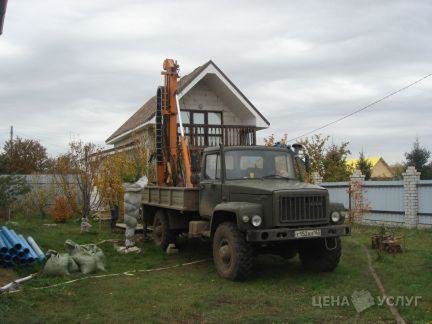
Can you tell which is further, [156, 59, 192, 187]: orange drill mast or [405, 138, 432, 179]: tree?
[405, 138, 432, 179]: tree

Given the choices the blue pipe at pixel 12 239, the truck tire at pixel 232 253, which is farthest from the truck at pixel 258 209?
the blue pipe at pixel 12 239

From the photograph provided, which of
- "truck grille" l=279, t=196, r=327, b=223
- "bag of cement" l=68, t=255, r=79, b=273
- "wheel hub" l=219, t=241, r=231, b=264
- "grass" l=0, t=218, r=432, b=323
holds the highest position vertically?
"truck grille" l=279, t=196, r=327, b=223

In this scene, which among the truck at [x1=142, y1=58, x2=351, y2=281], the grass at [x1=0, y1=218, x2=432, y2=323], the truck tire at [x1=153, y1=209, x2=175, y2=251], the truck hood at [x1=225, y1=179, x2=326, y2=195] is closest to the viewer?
the grass at [x1=0, y1=218, x2=432, y2=323]

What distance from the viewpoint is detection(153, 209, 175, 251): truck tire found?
41.1 ft

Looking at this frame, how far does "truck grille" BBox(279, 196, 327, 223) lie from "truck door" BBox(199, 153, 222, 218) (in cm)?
153

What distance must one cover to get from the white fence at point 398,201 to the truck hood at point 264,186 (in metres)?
9.23

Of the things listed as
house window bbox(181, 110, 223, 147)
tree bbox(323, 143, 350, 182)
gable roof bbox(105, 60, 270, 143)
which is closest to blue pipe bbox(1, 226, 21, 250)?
house window bbox(181, 110, 223, 147)

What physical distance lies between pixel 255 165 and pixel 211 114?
14.1 metres

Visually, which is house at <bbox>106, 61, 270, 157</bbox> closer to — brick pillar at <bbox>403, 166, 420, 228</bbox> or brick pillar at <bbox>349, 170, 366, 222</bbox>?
brick pillar at <bbox>349, 170, 366, 222</bbox>

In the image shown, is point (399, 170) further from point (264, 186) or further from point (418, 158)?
point (264, 186)

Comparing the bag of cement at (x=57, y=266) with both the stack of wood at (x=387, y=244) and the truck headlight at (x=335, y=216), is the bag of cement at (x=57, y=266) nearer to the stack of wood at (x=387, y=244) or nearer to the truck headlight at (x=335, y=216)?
the truck headlight at (x=335, y=216)

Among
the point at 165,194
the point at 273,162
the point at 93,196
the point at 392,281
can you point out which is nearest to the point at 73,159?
the point at 93,196

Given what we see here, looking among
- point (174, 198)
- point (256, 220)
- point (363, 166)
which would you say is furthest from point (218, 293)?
point (363, 166)

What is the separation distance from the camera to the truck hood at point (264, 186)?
905 cm
